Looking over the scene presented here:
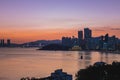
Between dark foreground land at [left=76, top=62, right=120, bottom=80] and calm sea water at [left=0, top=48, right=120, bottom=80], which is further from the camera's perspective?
calm sea water at [left=0, top=48, right=120, bottom=80]

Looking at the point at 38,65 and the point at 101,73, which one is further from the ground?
the point at 101,73

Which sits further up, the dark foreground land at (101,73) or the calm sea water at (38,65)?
the dark foreground land at (101,73)

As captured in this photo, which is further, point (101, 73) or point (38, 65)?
point (38, 65)

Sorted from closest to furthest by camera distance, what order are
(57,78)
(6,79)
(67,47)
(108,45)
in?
1. (57,78)
2. (6,79)
3. (108,45)
4. (67,47)

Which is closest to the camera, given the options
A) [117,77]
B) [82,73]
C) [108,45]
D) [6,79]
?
[117,77]

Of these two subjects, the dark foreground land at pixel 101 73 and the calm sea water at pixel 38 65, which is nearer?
the dark foreground land at pixel 101 73

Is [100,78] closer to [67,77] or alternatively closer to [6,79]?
[67,77]

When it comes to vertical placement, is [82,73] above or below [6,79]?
above

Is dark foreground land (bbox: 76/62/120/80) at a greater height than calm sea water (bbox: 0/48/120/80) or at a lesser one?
greater

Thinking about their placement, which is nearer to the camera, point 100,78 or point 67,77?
point 100,78

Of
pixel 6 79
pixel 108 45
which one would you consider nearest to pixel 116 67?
pixel 6 79
